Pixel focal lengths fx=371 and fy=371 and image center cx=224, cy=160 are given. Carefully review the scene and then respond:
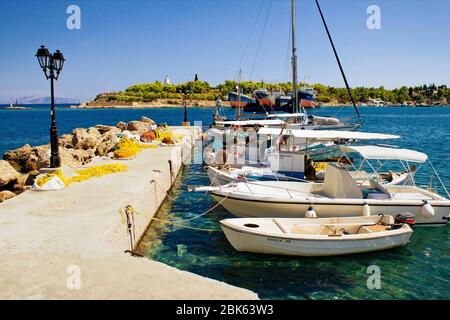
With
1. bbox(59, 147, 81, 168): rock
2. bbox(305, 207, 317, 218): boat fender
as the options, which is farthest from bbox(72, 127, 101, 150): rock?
bbox(305, 207, 317, 218): boat fender

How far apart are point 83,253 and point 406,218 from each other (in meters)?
10.1

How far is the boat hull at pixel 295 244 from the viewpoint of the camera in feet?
35.3

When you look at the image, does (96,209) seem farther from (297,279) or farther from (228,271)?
(297,279)

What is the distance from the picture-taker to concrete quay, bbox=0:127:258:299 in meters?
6.15

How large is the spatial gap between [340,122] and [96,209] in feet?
89.8

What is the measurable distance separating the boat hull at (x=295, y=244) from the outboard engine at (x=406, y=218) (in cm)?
117

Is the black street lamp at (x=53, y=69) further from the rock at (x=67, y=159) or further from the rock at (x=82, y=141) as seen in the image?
the rock at (x=82, y=141)

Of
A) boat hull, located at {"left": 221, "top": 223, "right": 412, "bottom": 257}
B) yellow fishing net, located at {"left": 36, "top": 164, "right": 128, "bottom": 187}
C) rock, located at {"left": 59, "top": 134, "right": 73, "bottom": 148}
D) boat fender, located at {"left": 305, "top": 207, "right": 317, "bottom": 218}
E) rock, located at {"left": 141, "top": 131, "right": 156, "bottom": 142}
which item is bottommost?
boat hull, located at {"left": 221, "top": 223, "right": 412, "bottom": 257}

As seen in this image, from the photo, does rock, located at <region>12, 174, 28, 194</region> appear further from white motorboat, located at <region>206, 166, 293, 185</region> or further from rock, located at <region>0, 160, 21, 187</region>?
white motorboat, located at <region>206, 166, 293, 185</region>

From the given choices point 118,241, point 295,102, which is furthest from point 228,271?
point 295,102

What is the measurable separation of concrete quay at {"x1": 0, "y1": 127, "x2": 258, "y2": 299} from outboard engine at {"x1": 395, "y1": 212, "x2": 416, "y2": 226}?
8.25 m

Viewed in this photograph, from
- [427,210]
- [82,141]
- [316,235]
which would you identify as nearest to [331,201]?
[316,235]

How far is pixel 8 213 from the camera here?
10398 millimetres
